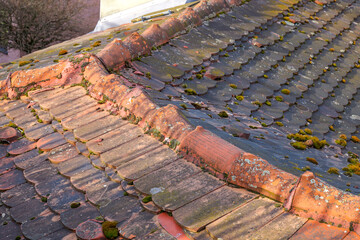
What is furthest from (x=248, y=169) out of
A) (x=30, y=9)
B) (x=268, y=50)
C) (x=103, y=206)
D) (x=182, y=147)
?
(x=30, y=9)

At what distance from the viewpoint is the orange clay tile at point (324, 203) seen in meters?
3.10

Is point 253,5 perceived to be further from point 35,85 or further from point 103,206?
point 103,206

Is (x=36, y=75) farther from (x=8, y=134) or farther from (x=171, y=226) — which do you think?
(x=171, y=226)

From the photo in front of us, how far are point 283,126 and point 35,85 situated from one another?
3506 mm

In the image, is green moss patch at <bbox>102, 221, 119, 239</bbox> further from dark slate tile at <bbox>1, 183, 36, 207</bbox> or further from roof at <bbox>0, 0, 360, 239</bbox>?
dark slate tile at <bbox>1, 183, 36, 207</bbox>

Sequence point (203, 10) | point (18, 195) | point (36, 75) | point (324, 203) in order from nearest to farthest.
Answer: point (324, 203), point (18, 195), point (36, 75), point (203, 10)

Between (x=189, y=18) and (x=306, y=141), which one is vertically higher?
(x=189, y=18)

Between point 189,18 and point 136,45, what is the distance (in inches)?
64.1

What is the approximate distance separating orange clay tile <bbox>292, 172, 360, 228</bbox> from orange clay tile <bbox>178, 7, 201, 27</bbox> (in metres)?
4.83

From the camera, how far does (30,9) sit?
19.5 metres

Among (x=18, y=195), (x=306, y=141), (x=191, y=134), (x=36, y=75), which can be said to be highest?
(x=36, y=75)

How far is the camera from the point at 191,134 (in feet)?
13.6

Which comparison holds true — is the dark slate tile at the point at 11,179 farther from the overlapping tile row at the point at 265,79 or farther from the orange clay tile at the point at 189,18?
the orange clay tile at the point at 189,18

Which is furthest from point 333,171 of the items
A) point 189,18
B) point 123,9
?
point 123,9
